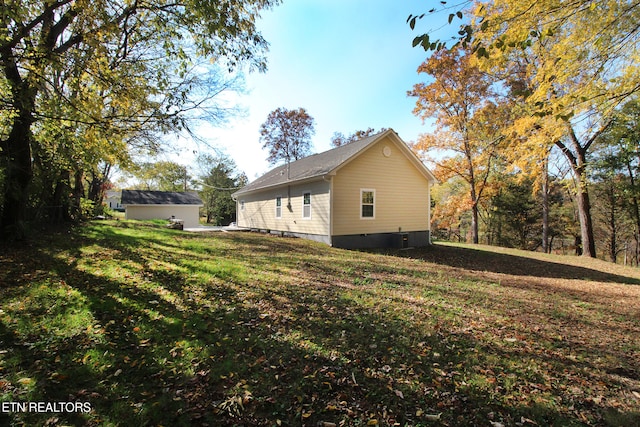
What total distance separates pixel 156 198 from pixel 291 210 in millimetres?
21065

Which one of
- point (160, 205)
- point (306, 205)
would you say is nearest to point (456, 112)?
point (306, 205)

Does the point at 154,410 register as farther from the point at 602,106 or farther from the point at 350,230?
the point at 350,230

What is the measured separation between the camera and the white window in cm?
1278

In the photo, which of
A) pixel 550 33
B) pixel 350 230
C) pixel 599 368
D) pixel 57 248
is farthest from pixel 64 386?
pixel 350 230

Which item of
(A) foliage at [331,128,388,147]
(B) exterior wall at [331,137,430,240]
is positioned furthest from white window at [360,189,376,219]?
(A) foliage at [331,128,388,147]

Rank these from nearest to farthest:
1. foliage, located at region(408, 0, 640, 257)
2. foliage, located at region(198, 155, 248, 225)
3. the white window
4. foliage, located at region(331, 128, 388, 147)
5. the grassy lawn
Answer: the grassy lawn
foliage, located at region(408, 0, 640, 257)
the white window
foliage, located at region(331, 128, 388, 147)
foliage, located at region(198, 155, 248, 225)

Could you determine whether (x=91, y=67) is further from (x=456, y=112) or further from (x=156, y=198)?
(x=156, y=198)

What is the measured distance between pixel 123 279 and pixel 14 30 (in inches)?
176

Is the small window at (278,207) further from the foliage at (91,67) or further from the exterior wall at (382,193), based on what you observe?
the foliage at (91,67)

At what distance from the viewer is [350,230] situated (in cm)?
1240

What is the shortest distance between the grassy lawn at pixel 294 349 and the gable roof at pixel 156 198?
2407cm

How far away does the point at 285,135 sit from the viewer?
2969 cm

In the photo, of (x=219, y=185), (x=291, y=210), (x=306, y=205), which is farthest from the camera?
(x=219, y=185)

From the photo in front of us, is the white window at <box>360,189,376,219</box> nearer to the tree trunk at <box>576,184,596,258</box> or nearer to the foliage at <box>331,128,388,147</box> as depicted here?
the tree trunk at <box>576,184,596,258</box>
